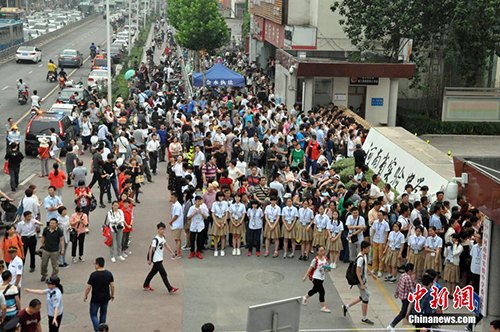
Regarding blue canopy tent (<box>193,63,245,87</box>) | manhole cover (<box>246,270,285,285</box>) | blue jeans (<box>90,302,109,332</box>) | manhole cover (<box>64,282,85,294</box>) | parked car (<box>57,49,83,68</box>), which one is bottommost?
parked car (<box>57,49,83,68</box>)

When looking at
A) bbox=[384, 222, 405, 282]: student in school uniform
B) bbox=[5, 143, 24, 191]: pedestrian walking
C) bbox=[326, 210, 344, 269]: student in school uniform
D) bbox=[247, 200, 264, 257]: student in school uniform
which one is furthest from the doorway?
bbox=[384, 222, 405, 282]: student in school uniform

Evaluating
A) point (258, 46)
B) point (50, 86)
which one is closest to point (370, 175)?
point (50, 86)

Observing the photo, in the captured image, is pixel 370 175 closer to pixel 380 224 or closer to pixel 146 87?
pixel 380 224

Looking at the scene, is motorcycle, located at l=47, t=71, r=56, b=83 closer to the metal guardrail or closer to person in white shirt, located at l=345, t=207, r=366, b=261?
the metal guardrail

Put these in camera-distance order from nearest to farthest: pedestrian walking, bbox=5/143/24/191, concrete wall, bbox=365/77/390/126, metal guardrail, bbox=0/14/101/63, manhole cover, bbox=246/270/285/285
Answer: manhole cover, bbox=246/270/285/285 < pedestrian walking, bbox=5/143/24/191 < concrete wall, bbox=365/77/390/126 < metal guardrail, bbox=0/14/101/63

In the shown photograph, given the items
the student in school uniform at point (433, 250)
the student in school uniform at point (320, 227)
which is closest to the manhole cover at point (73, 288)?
the student in school uniform at point (320, 227)

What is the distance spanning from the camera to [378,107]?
1388 inches

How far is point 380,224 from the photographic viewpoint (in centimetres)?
1694

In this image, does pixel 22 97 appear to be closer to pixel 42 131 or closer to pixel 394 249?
pixel 42 131

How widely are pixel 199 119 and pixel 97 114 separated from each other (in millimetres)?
4452

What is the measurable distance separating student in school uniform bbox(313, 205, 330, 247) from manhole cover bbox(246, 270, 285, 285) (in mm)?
1196

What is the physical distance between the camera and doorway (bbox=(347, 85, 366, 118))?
35062 mm

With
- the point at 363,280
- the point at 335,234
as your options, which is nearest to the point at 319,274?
the point at 363,280

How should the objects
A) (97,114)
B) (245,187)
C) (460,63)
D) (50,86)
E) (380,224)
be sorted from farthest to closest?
(50,86), (460,63), (97,114), (245,187), (380,224)
